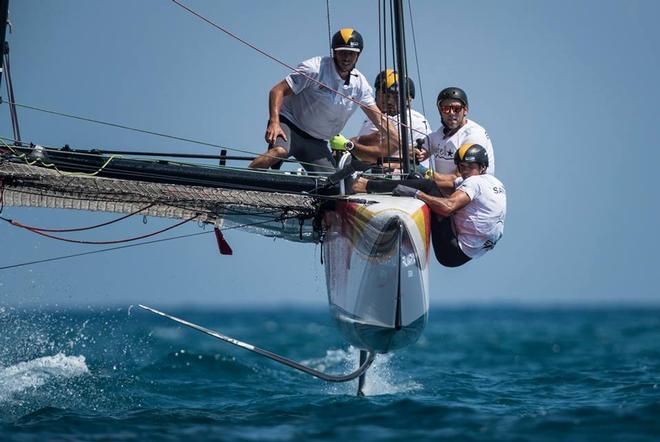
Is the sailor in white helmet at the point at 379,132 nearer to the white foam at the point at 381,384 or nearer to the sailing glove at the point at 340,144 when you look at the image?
the sailing glove at the point at 340,144

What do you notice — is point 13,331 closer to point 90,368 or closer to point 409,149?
point 90,368

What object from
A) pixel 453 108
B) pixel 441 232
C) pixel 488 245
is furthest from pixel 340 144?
pixel 488 245

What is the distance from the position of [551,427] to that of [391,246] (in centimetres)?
192

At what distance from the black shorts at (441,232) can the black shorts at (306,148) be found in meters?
1.08

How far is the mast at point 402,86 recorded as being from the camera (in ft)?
33.8

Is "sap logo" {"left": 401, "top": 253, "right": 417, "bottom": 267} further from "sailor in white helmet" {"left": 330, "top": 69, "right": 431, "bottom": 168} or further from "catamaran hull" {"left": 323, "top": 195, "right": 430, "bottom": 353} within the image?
"sailor in white helmet" {"left": 330, "top": 69, "right": 431, "bottom": 168}

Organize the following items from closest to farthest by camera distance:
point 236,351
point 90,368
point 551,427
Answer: point 551,427
point 90,368
point 236,351

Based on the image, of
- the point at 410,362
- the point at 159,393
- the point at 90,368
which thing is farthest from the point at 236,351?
the point at 159,393

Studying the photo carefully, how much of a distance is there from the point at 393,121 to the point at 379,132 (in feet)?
0.68

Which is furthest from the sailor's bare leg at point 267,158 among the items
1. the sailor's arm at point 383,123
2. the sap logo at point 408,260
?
the sap logo at point 408,260

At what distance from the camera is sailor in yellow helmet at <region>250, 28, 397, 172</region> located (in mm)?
10656

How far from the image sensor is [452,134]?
1085cm

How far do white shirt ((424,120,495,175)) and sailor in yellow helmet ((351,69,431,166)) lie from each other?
15cm

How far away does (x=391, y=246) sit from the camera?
941cm
